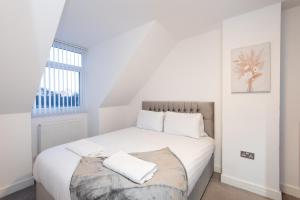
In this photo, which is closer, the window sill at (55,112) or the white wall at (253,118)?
the white wall at (253,118)

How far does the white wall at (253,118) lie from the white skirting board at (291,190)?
0.79 feet

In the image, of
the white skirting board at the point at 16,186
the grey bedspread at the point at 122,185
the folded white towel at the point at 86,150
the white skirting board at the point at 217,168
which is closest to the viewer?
the grey bedspread at the point at 122,185

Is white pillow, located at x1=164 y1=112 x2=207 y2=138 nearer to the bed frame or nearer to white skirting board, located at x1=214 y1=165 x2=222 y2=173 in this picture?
the bed frame

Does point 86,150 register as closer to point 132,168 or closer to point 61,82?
point 132,168

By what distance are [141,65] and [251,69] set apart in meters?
1.75

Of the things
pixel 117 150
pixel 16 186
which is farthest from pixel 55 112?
pixel 117 150

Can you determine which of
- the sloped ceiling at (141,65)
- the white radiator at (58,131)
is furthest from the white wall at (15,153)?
the sloped ceiling at (141,65)

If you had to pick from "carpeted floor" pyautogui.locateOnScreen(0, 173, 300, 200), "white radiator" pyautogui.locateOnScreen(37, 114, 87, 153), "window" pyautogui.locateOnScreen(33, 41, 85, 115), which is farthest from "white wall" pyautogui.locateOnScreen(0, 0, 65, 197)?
"window" pyautogui.locateOnScreen(33, 41, 85, 115)

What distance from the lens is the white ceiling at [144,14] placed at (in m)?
1.78

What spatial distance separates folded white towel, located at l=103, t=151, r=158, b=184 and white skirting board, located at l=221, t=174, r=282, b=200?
139 centimetres

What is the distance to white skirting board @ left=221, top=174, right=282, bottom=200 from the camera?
175cm

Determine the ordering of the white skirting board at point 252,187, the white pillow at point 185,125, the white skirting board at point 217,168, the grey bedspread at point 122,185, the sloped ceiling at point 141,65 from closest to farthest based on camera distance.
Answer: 1. the grey bedspread at point 122,185
2. the white skirting board at point 252,187
3. the white pillow at point 185,125
4. the white skirting board at point 217,168
5. the sloped ceiling at point 141,65

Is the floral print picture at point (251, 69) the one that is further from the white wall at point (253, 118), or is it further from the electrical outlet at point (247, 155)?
the electrical outlet at point (247, 155)

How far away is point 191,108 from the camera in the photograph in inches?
104
